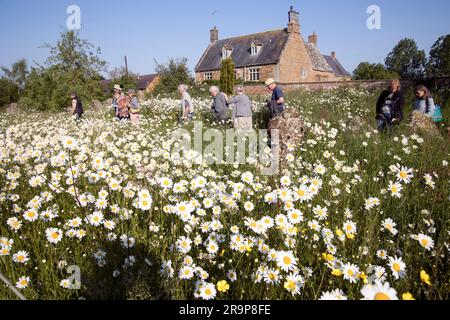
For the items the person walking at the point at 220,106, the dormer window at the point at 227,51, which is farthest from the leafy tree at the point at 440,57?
the person walking at the point at 220,106

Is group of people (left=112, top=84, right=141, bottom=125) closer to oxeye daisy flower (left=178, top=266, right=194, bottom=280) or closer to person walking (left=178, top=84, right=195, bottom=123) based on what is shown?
person walking (left=178, top=84, right=195, bottom=123)

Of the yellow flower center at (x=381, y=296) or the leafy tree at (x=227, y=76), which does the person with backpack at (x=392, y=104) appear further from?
the leafy tree at (x=227, y=76)

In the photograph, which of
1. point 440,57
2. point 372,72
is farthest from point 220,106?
point 440,57

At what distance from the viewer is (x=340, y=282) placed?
1771 mm

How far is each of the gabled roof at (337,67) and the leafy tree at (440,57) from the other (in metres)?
14.7

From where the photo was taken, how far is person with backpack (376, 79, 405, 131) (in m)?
6.47

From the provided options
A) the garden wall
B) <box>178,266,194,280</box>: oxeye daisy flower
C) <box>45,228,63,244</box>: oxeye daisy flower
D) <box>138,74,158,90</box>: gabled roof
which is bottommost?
<box>178,266,194,280</box>: oxeye daisy flower

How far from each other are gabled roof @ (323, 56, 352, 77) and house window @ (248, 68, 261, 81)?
2496 centimetres

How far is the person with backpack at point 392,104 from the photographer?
6470mm

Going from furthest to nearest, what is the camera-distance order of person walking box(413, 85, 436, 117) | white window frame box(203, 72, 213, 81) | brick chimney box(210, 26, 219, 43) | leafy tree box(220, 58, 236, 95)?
brick chimney box(210, 26, 219, 43), white window frame box(203, 72, 213, 81), leafy tree box(220, 58, 236, 95), person walking box(413, 85, 436, 117)

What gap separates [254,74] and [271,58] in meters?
2.95

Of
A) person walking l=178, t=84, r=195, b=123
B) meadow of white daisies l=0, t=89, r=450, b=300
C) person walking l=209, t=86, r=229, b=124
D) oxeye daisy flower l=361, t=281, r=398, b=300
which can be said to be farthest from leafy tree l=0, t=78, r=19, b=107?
oxeye daisy flower l=361, t=281, r=398, b=300
